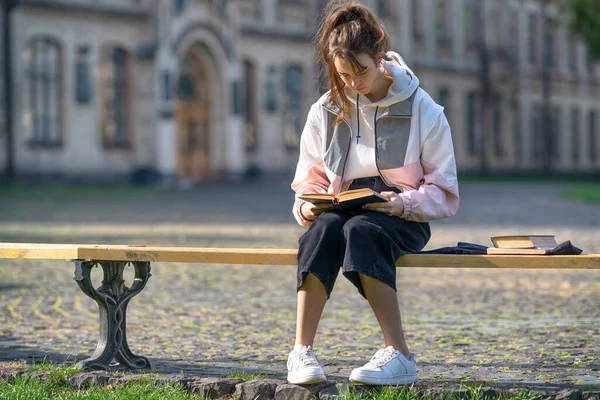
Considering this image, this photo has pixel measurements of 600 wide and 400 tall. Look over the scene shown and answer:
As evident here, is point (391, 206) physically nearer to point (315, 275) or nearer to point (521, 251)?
point (315, 275)

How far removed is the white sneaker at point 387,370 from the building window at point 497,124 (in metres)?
52.4

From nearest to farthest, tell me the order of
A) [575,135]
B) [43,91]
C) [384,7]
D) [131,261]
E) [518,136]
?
[131,261] < [43,91] < [384,7] < [518,136] < [575,135]

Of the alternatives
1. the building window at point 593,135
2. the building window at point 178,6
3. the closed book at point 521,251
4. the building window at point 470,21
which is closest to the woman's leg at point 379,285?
the closed book at point 521,251

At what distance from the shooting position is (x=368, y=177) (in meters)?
5.61

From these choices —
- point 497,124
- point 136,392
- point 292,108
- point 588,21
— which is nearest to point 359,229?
point 136,392

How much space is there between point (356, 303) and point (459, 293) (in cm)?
112

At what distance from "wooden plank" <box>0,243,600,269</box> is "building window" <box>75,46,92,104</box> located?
30805mm

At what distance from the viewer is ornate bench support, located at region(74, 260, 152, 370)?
5.75 metres

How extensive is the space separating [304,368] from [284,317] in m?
3.47

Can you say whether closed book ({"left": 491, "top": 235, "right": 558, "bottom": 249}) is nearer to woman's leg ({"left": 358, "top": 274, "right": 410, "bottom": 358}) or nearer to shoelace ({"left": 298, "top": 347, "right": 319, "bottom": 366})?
woman's leg ({"left": 358, "top": 274, "right": 410, "bottom": 358})

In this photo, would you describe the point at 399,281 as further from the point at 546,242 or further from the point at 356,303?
the point at 546,242

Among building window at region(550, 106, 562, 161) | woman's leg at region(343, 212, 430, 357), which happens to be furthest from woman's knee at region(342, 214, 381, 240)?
building window at region(550, 106, 562, 161)

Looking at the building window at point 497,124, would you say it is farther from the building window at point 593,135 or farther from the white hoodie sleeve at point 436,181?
the white hoodie sleeve at point 436,181

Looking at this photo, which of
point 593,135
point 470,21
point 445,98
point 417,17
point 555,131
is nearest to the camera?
point 417,17
